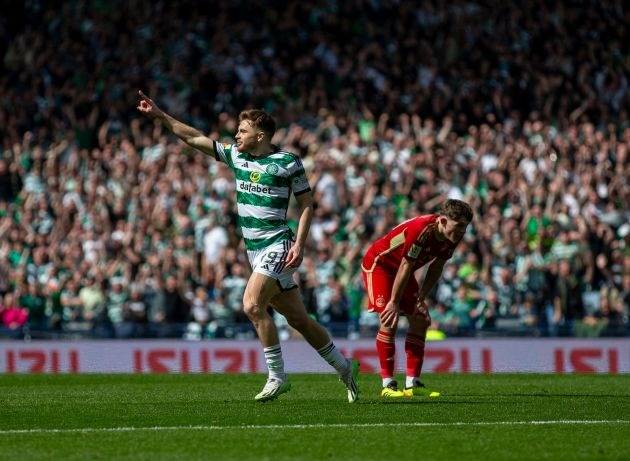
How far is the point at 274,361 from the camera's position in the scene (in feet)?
36.8

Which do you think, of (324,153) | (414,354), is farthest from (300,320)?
(324,153)

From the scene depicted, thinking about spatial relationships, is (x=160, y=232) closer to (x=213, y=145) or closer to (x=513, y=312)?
(x=513, y=312)

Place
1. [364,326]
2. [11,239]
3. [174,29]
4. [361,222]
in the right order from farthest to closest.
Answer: [174,29] < [11,239] < [361,222] < [364,326]

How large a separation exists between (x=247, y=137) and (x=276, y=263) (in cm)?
110

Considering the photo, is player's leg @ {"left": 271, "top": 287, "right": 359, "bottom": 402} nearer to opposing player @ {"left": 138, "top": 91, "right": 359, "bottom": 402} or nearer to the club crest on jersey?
opposing player @ {"left": 138, "top": 91, "right": 359, "bottom": 402}

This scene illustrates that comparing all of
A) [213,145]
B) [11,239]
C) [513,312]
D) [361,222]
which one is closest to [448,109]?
[361,222]

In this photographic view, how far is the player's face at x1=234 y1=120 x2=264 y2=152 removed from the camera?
36.6ft

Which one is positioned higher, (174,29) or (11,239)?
(174,29)

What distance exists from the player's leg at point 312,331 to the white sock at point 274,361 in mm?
265

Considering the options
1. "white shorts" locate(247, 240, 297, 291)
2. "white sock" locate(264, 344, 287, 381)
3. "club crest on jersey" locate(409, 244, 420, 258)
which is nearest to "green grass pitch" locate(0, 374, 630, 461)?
"white sock" locate(264, 344, 287, 381)

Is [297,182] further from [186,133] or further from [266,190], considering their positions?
[186,133]

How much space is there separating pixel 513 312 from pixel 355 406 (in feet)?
30.1

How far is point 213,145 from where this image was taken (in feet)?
36.9

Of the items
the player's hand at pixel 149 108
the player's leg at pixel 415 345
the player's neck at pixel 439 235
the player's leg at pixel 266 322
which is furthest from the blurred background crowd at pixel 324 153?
the player's hand at pixel 149 108
